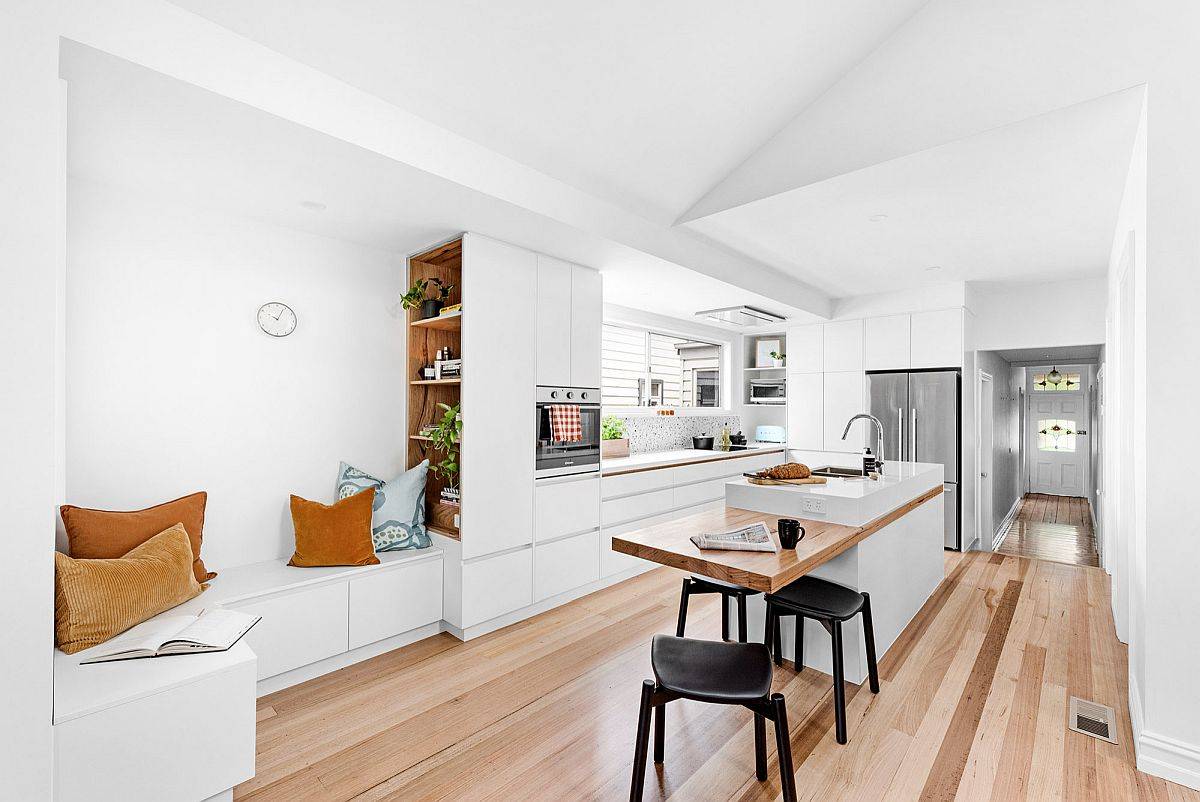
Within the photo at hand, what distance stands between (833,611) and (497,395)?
205cm

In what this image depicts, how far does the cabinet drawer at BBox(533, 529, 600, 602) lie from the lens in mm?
3523

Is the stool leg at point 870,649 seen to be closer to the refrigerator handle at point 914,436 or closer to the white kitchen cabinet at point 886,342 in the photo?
the refrigerator handle at point 914,436

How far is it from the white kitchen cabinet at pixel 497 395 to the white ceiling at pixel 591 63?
0.67m

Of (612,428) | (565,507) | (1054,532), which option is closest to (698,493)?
(612,428)

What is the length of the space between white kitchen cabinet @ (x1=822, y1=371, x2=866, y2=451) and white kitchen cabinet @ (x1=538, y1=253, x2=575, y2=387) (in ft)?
11.1

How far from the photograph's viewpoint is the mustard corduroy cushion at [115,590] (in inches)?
71.1

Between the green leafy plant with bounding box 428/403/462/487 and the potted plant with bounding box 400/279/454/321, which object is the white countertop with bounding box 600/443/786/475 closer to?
the green leafy plant with bounding box 428/403/462/487

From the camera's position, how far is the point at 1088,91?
→ 2148 millimetres

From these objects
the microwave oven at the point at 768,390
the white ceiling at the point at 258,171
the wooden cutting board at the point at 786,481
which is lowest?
the wooden cutting board at the point at 786,481

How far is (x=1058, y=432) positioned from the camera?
8352 mm

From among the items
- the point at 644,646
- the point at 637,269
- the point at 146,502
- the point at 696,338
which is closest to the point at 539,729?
the point at 644,646

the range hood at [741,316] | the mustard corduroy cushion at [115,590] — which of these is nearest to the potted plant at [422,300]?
the mustard corduroy cushion at [115,590]

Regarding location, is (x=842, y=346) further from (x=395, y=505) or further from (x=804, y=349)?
(x=395, y=505)

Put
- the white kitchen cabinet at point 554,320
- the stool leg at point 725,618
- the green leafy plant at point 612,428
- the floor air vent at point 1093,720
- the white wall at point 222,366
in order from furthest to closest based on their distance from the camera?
the green leafy plant at point 612,428 < the white kitchen cabinet at point 554,320 < the stool leg at point 725,618 < the white wall at point 222,366 < the floor air vent at point 1093,720
